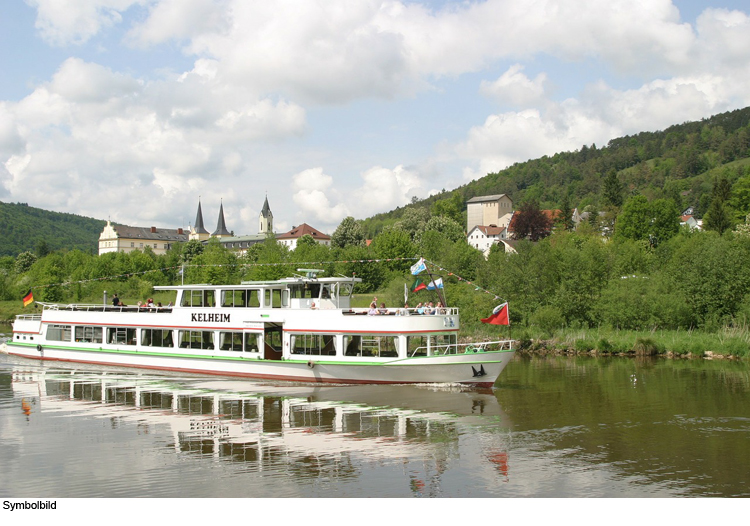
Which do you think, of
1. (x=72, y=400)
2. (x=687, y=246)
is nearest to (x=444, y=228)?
(x=687, y=246)

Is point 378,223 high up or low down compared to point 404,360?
up

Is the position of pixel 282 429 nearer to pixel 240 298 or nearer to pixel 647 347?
pixel 240 298

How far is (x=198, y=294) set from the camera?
1245 inches

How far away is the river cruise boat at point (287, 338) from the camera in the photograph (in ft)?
87.1

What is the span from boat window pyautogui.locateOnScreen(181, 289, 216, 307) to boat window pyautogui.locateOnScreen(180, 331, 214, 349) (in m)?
1.33

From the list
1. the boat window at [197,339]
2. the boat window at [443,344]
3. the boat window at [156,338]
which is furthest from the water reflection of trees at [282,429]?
the boat window at [156,338]

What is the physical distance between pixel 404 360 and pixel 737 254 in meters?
31.7

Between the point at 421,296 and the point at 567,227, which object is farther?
the point at 567,227

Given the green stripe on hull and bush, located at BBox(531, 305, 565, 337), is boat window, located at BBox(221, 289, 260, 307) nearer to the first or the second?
the green stripe on hull

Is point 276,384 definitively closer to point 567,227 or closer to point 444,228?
point 444,228

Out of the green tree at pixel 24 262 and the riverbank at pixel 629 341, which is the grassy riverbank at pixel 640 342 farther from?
the green tree at pixel 24 262

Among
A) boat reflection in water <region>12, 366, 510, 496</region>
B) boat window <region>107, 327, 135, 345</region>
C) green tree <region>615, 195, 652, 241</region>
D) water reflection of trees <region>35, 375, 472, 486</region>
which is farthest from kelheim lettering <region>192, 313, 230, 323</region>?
green tree <region>615, 195, 652, 241</region>

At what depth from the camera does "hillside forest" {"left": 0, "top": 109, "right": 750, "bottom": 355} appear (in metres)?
46.0

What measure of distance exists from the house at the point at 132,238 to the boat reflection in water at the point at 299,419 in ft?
490
